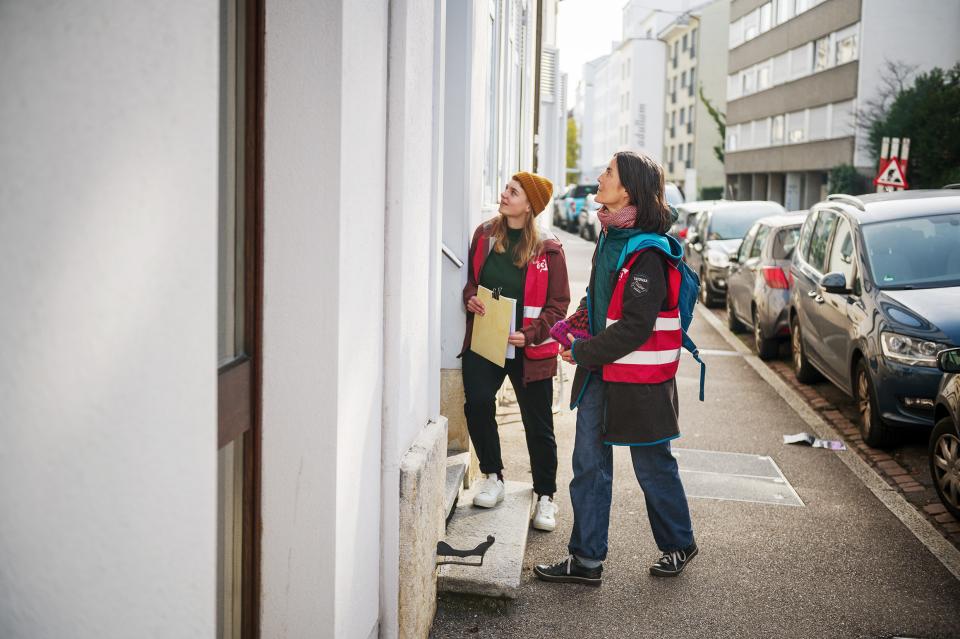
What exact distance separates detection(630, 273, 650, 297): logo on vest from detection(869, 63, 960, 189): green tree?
30658 millimetres

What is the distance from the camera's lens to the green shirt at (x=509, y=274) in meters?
5.66

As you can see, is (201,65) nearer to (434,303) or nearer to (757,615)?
(434,303)

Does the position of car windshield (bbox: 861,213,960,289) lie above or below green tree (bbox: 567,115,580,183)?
below

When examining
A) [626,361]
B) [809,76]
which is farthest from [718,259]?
[809,76]

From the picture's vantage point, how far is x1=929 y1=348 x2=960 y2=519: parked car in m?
6.27

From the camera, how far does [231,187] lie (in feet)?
8.99

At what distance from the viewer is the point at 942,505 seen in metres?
6.75

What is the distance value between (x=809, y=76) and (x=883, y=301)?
4349cm

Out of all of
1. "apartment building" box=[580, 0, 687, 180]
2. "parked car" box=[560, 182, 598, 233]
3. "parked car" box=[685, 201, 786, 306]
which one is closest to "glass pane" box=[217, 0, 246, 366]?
"parked car" box=[685, 201, 786, 306]

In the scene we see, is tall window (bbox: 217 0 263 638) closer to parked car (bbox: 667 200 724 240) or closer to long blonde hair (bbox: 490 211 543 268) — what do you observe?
long blonde hair (bbox: 490 211 543 268)

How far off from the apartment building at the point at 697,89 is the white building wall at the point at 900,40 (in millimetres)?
23464

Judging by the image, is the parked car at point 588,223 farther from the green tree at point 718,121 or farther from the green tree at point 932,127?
the green tree at point 718,121

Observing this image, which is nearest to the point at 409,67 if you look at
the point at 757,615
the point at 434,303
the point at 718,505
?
the point at 434,303

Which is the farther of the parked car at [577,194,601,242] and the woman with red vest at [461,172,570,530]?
the parked car at [577,194,601,242]
